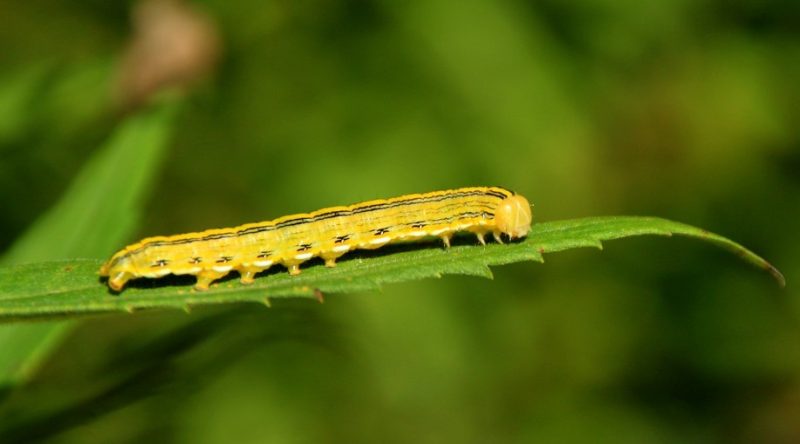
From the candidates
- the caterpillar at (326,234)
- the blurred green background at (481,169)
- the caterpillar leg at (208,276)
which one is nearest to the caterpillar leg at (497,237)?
the caterpillar at (326,234)

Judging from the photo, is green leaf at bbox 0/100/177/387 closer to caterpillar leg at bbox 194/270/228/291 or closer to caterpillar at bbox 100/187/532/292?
caterpillar at bbox 100/187/532/292

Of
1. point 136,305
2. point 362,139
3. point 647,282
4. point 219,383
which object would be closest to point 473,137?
point 362,139

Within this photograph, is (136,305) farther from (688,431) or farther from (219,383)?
(688,431)

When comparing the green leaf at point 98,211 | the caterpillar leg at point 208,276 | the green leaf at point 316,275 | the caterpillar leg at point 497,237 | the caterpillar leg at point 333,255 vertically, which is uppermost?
the green leaf at point 98,211

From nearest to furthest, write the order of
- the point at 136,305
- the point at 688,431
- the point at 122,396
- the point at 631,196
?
1. the point at 136,305
2. the point at 122,396
3. the point at 688,431
4. the point at 631,196

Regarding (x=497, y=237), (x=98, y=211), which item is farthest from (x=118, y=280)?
(x=497, y=237)

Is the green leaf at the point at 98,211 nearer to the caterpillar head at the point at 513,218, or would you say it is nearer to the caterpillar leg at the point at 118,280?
the caterpillar leg at the point at 118,280

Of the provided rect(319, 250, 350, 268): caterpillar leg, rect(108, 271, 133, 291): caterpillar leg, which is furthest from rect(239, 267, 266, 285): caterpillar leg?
rect(108, 271, 133, 291): caterpillar leg
